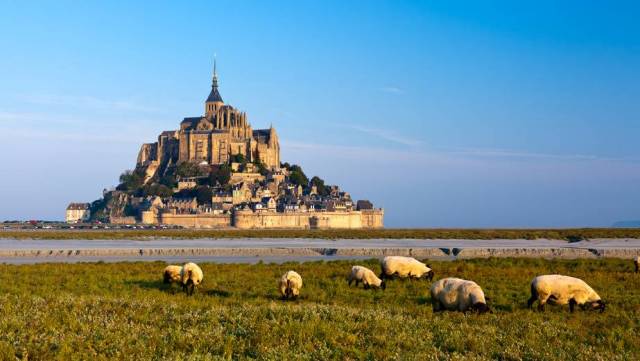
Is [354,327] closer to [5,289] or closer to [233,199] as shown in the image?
[5,289]

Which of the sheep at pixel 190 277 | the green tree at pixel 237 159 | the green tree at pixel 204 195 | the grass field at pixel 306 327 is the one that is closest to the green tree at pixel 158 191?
the green tree at pixel 204 195

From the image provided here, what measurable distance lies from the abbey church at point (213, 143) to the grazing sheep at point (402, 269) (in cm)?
16117

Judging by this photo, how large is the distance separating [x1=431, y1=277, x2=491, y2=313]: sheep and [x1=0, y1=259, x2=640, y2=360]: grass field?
1.54 feet

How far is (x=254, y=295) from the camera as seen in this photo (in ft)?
66.7

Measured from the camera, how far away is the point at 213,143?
18288cm

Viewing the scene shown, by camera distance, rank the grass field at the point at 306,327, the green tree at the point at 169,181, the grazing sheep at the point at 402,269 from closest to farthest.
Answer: the grass field at the point at 306,327
the grazing sheep at the point at 402,269
the green tree at the point at 169,181

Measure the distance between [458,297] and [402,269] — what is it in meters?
7.01

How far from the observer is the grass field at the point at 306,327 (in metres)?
12.0

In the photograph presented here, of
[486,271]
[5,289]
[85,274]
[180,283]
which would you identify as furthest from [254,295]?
[486,271]

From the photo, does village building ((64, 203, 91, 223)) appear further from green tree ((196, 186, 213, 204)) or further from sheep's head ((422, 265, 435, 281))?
sheep's head ((422, 265, 435, 281))

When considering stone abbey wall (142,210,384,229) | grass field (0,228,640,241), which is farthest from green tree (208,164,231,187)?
grass field (0,228,640,241)

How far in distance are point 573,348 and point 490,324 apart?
2.39 metres

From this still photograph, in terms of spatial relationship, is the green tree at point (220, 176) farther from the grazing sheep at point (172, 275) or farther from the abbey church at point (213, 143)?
the grazing sheep at point (172, 275)

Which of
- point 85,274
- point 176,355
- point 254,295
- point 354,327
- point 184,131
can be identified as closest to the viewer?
point 176,355
